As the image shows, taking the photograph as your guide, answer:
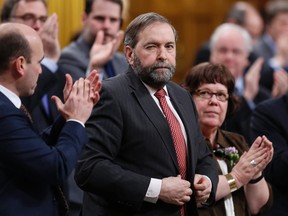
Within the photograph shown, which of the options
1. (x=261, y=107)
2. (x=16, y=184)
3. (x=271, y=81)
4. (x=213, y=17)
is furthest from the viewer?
(x=213, y=17)

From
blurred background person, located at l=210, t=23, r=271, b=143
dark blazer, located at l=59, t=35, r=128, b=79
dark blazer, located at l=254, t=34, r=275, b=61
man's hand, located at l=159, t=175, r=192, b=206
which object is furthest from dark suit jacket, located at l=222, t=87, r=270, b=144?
dark blazer, located at l=254, t=34, r=275, b=61

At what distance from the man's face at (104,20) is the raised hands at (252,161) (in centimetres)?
148

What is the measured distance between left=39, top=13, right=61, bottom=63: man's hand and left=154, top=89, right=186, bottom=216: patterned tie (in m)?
1.10

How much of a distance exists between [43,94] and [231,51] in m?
1.87

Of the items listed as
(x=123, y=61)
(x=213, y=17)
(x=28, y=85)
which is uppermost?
(x=28, y=85)

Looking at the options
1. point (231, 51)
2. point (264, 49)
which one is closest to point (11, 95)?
point (231, 51)

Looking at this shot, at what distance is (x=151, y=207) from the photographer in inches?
126

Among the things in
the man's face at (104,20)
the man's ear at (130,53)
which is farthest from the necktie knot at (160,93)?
the man's face at (104,20)

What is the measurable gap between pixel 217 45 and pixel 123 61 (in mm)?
1082

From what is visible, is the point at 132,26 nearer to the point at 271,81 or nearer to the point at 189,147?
the point at 189,147

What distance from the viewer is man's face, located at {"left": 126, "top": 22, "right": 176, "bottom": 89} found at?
3260mm

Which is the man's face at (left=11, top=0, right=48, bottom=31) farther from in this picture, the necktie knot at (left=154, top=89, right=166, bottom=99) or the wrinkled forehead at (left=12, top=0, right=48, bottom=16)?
the necktie knot at (left=154, top=89, right=166, bottom=99)

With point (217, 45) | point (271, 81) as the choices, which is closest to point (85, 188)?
point (217, 45)

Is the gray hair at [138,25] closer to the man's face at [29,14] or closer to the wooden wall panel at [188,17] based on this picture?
the man's face at [29,14]
